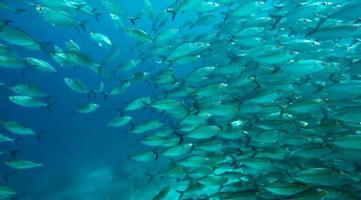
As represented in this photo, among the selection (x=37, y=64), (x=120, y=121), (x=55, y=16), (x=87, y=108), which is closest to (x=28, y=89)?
(x=37, y=64)

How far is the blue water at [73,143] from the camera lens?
47.0ft

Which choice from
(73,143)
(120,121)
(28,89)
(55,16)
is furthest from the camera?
(73,143)

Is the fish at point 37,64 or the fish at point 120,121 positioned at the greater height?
the fish at point 37,64

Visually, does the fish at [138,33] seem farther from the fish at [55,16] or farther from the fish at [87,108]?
the fish at [87,108]

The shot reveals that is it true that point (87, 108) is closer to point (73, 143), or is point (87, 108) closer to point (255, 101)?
point (255, 101)

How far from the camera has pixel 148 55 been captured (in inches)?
389

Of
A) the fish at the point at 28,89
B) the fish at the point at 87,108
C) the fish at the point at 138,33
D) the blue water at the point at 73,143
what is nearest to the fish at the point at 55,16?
the blue water at the point at 73,143

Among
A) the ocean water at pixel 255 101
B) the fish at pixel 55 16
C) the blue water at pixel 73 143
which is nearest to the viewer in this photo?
the ocean water at pixel 255 101

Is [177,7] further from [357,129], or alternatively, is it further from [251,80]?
[357,129]

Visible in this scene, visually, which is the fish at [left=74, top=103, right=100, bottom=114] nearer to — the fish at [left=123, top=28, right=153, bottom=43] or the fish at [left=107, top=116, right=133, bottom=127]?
the fish at [left=107, top=116, right=133, bottom=127]

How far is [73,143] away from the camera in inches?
891

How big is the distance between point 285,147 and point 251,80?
5.87 ft

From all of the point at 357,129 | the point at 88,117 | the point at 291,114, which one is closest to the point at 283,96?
the point at 291,114

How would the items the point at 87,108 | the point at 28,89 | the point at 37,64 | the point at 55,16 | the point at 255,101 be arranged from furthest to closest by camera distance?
1. the point at 87,108
2. the point at 37,64
3. the point at 28,89
4. the point at 55,16
5. the point at 255,101
